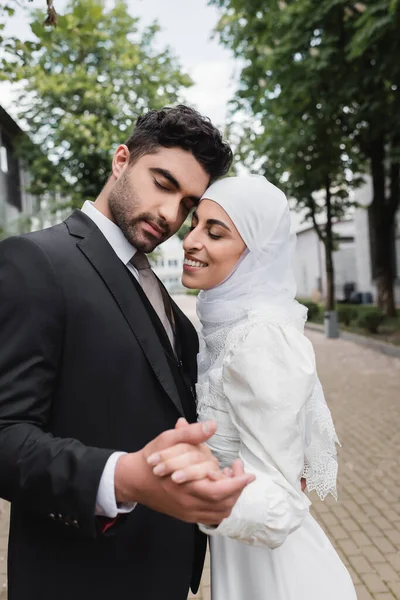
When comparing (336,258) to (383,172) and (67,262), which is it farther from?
(67,262)

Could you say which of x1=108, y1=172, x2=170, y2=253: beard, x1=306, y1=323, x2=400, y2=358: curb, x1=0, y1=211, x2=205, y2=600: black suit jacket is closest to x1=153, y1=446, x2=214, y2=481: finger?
x1=0, y1=211, x2=205, y2=600: black suit jacket

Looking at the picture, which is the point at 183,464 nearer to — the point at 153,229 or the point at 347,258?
the point at 153,229

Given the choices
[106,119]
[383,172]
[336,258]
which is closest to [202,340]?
[383,172]

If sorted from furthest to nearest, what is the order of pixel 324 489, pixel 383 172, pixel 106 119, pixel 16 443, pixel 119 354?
pixel 106 119, pixel 383 172, pixel 324 489, pixel 119 354, pixel 16 443

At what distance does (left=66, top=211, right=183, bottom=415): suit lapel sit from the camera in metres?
1.67

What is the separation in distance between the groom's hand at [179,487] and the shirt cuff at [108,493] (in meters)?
0.01

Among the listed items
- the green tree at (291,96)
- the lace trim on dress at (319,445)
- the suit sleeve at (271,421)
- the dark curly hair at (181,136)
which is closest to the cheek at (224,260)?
the dark curly hair at (181,136)

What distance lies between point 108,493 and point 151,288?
92 cm

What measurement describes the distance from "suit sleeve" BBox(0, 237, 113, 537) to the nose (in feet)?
2.06

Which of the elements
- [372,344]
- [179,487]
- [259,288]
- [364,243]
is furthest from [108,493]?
[364,243]

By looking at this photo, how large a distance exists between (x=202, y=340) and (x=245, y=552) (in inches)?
30.8

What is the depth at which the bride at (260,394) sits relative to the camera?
1585 millimetres

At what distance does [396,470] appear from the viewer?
6262 millimetres

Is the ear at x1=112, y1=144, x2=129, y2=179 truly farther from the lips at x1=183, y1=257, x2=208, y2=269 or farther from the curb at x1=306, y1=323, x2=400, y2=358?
the curb at x1=306, y1=323, x2=400, y2=358
